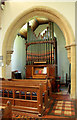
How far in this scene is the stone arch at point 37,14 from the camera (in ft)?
16.0

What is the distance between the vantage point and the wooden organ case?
22.1 ft

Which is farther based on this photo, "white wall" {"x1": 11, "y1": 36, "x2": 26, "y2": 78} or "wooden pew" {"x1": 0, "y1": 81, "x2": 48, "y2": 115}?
"white wall" {"x1": 11, "y1": 36, "x2": 26, "y2": 78}

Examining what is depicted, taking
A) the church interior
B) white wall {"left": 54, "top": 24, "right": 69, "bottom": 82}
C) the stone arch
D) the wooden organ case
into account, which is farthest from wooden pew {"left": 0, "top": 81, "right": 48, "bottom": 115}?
white wall {"left": 54, "top": 24, "right": 69, "bottom": 82}

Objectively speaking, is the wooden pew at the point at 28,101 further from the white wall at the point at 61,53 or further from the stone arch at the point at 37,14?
the white wall at the point at 61,53

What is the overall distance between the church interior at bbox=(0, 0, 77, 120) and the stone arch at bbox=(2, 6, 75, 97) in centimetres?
4

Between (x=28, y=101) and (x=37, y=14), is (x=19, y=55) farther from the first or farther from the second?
(x=28, y=101)

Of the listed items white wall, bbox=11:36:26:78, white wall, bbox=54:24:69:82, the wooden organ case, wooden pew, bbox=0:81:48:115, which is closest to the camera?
wooden pew, bbox=0:81:48:115

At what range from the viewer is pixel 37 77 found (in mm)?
6738

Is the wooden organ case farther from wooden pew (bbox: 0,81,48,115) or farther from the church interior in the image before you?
wooden pew (bbox: 0,81,48,115)

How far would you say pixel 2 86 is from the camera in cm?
345

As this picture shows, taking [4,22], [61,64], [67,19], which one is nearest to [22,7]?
[4,22]

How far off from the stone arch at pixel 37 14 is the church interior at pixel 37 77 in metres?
0.04

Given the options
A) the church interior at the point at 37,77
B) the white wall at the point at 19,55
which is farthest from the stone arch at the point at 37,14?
the white wall at the point at 19,55

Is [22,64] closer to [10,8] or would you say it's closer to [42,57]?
[42,57]
